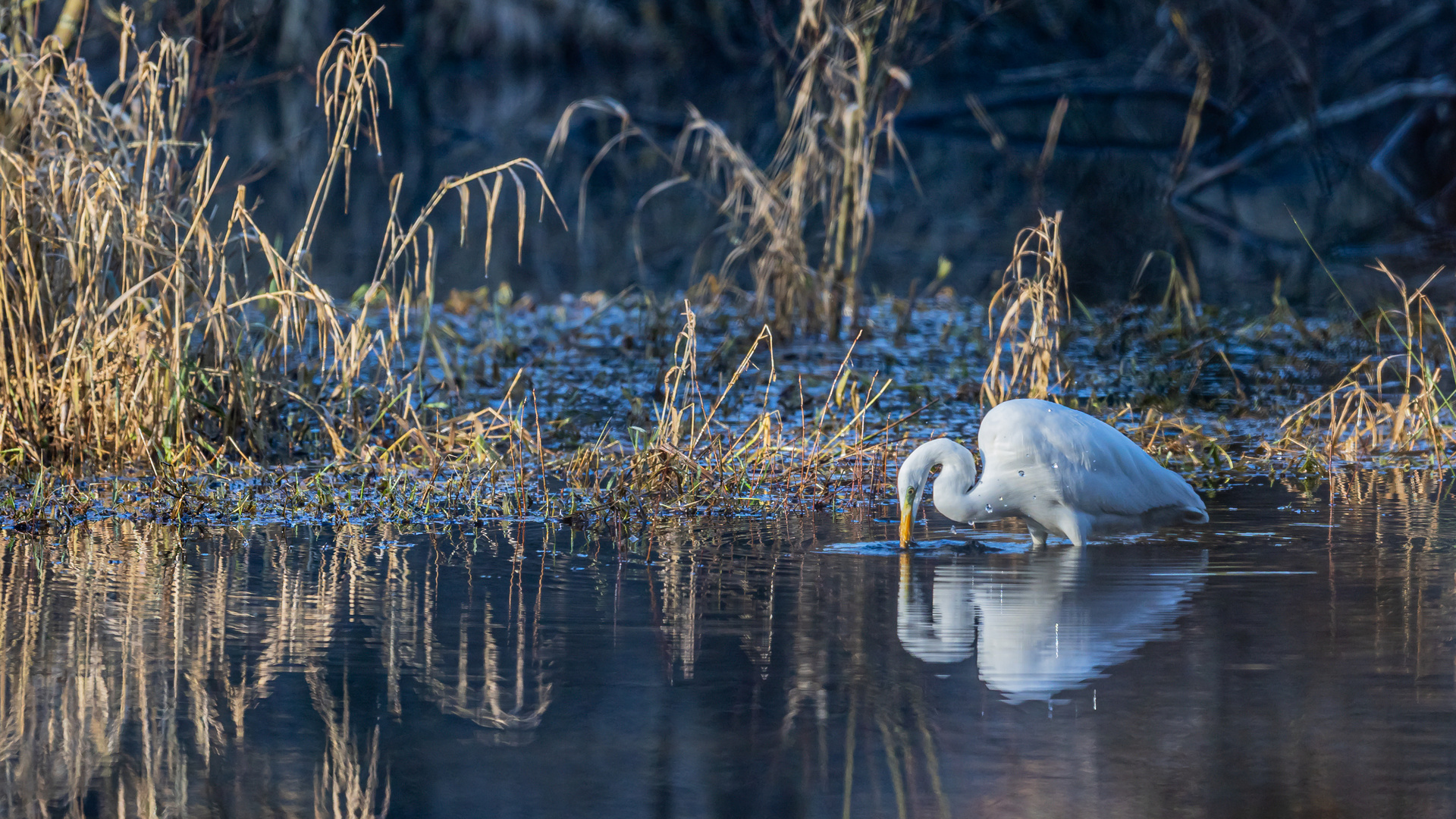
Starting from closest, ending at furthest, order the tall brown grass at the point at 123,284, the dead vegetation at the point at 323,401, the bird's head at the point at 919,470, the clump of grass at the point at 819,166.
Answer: the bird's head at the point at 919,470 → the dead vegetation at the point at 323,401 → the tall brown grass at the point at 123,284 → the clump of grass at the point at 819,166

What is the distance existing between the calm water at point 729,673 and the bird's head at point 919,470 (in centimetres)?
11

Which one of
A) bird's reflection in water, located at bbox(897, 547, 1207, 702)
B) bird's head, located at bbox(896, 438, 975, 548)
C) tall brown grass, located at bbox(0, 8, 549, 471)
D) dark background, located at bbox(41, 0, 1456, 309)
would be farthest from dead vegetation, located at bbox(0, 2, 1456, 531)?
dark background, located at bbox(41, 0, 1456, 309)

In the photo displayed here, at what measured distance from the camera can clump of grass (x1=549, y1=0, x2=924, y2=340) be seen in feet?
28.8

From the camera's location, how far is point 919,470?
16.6 feet

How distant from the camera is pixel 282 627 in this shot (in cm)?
420

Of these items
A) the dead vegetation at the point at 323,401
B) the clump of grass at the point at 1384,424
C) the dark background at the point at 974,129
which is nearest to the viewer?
the dead vegetation at the point at 323,401

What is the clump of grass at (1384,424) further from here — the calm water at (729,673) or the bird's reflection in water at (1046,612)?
the bird's reflection in water at (1046,612)

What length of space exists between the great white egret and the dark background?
6.49 m

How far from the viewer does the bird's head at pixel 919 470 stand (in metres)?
5.05

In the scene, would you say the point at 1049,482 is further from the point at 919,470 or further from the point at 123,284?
the point at 123,284

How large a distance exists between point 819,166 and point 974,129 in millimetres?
9588

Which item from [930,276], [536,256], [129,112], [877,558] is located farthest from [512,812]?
[536,256]

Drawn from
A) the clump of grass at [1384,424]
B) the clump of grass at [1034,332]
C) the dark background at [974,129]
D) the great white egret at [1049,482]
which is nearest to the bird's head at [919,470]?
the great white egret at [1049,482]

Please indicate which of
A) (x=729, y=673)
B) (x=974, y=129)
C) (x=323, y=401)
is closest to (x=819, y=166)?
(x=323, y=401)
